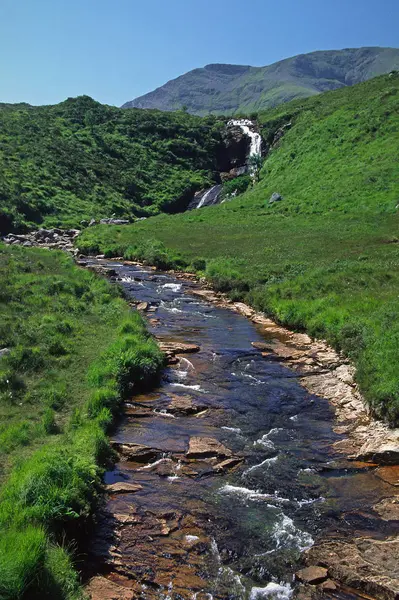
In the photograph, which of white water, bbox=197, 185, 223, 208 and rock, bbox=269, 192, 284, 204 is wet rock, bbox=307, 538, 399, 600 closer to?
rock, bbox=269, 192, 284, 204

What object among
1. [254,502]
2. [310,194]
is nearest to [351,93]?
[310,194]

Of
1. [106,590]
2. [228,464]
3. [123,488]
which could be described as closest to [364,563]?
[228,464]

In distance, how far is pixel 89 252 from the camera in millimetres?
58750

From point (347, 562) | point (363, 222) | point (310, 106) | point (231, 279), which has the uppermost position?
point (310, 106)

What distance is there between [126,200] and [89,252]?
39.5 metres

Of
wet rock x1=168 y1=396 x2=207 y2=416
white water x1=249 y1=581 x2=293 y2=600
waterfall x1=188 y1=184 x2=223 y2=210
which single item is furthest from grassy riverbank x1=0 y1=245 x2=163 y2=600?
waterfall x1=188 y1=184 x2=223 y2=210

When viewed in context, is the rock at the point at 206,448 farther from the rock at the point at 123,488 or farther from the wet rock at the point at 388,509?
the wet rock at the point at 388,509

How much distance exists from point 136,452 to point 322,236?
42431 mm

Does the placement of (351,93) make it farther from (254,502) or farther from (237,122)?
(254,502)

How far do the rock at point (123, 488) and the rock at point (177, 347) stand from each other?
1058cm

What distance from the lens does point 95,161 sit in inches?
4183

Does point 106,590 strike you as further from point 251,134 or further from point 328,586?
point 251,134

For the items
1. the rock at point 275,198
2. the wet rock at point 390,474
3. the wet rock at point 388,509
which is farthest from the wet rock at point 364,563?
→ the rock at point 275,198

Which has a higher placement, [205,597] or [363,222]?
[363,222]
